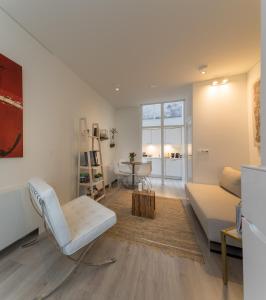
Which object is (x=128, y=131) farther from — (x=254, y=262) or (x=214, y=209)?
(x=254, y=262)

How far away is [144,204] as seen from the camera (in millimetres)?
2506

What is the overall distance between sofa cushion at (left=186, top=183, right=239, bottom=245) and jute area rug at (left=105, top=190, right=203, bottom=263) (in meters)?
0.28

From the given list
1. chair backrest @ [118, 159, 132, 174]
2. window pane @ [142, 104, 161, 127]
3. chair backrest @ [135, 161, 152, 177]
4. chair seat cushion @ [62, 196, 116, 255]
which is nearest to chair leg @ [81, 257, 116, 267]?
chair seat cushion @ [62, 196, 116, 255]

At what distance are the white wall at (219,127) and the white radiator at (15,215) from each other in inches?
121

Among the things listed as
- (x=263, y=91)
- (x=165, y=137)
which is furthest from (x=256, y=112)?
(x=165, y=137)

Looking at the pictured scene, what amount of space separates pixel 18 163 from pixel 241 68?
3.96 meters

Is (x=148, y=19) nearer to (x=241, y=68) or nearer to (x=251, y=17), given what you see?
(x=251, y=17)

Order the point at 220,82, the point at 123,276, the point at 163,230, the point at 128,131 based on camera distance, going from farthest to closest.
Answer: the point at 128,131, the point at 220,82, the point at 163,230, the point at 123,276

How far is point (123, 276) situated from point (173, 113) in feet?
15.4

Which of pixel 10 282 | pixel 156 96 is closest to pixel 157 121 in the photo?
pixel 156 96

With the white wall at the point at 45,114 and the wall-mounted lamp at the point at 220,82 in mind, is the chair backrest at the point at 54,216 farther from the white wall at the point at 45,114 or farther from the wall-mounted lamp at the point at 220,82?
the wall-mounted lamp at the point at 220,82

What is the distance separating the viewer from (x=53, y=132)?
2.35 metres

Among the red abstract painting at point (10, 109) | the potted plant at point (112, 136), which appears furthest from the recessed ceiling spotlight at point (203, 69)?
the potted plant at point (112, 136)

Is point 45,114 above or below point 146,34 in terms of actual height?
below
